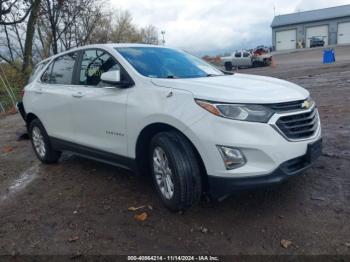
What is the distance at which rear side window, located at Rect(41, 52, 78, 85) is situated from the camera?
5363 millimetres

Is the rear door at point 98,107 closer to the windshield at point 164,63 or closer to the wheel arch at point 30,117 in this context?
the windshield at point 164,63

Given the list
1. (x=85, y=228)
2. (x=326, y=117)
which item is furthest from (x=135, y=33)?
(x=85, y=228)

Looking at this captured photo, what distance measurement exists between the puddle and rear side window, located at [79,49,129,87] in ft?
5.53

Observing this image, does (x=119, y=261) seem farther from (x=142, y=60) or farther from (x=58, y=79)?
(x=58, y=79)

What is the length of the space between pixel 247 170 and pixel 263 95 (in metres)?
0.71

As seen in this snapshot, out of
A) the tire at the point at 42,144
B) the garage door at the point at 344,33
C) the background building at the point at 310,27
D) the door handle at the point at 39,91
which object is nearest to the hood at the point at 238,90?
the door handle at the point at 39,91

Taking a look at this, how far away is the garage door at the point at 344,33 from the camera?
2579 inches

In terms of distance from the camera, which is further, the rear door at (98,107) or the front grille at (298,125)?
the rear door at (98,107)

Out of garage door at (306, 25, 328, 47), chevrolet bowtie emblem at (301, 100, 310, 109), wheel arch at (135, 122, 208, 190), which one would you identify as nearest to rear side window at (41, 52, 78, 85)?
wheel arch at (135, 122, 208, 190)

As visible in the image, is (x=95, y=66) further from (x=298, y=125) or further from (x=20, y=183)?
(x=298, y=125)

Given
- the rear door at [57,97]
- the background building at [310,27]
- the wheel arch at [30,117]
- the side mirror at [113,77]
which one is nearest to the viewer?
the side mirror at [113,77]

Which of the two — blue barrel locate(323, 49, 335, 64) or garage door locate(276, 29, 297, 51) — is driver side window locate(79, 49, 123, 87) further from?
garage door locate(276, 29, 297, 51)

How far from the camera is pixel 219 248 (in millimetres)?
3316

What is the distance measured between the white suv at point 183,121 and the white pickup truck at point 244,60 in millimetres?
28459
